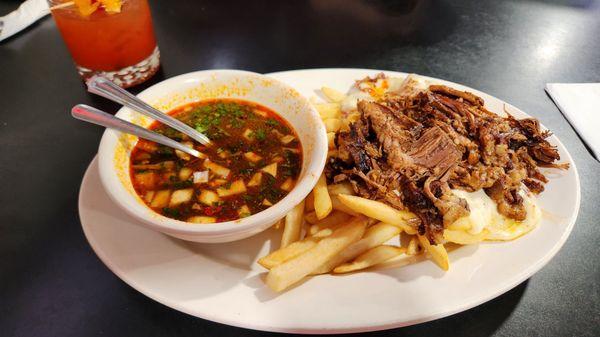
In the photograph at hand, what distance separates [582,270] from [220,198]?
2322 millimetres

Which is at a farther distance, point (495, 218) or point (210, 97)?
point (210, 97)

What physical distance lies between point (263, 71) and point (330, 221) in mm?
2499

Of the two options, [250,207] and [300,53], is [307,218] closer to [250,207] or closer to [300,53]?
[250,207]

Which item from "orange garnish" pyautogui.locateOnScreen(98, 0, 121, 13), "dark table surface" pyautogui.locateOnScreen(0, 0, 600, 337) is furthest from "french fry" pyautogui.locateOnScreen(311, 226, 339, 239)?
"orange garnish" pyautogui.locateOnScreen(98, 0, 121, 13)

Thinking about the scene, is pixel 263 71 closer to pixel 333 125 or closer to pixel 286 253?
pixel 333 125

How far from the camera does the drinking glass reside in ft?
10.5

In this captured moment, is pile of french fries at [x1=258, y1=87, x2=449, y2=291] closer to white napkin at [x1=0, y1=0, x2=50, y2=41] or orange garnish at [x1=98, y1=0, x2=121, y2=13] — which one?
orange garnish at [x1=98, y1=0, x2=121, y2=13]

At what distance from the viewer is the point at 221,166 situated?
8.03 ft

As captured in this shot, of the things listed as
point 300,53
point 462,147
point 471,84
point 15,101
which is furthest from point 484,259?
point 15,101

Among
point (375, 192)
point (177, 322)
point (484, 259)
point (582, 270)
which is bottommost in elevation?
point (582, 270)

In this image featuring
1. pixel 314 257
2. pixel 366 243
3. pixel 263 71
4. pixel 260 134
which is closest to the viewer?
pixel 314 257

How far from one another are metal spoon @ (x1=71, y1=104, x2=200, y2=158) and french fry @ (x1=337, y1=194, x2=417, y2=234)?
998 mm

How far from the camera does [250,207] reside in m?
2.23

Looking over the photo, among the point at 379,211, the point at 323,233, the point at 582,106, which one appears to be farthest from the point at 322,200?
the point at 582,106
